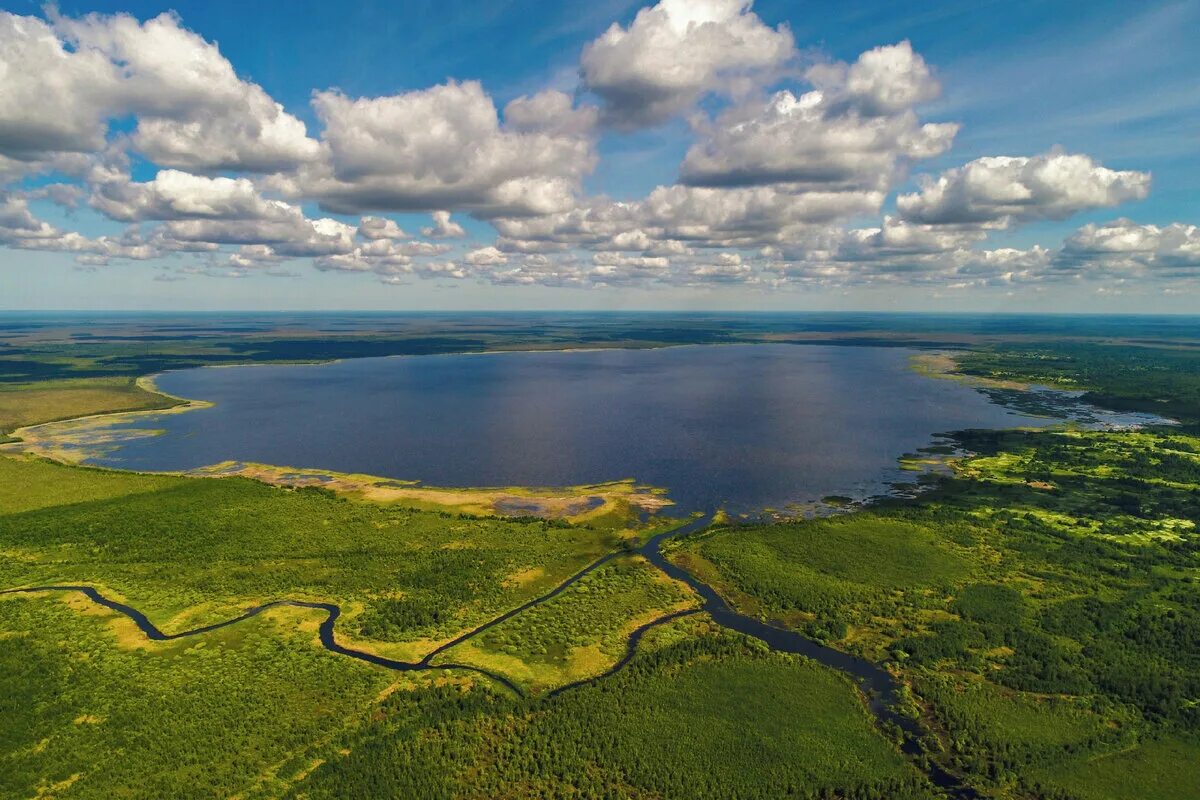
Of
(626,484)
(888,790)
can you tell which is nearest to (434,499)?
(626,484)

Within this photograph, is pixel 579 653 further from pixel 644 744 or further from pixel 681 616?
pixel 644 744

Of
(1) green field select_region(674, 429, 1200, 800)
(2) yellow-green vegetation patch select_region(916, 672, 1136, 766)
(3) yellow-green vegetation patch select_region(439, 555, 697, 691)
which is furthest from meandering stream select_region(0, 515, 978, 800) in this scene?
(2) yellow-green vegetation patch select_region(916, 672, 1136, 766)

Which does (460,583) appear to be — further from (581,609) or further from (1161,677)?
(1161,677)

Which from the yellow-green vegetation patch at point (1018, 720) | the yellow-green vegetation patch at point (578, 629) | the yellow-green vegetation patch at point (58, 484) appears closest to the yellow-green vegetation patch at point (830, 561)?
the yellow-green vegetation patch at point (578, 629)

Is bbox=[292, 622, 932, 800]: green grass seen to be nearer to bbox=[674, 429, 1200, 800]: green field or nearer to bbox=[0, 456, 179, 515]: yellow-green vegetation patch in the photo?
bbox=[674, 429, 1200, 800]: green field

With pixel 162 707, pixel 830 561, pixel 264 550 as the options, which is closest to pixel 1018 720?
pixel 830 561
